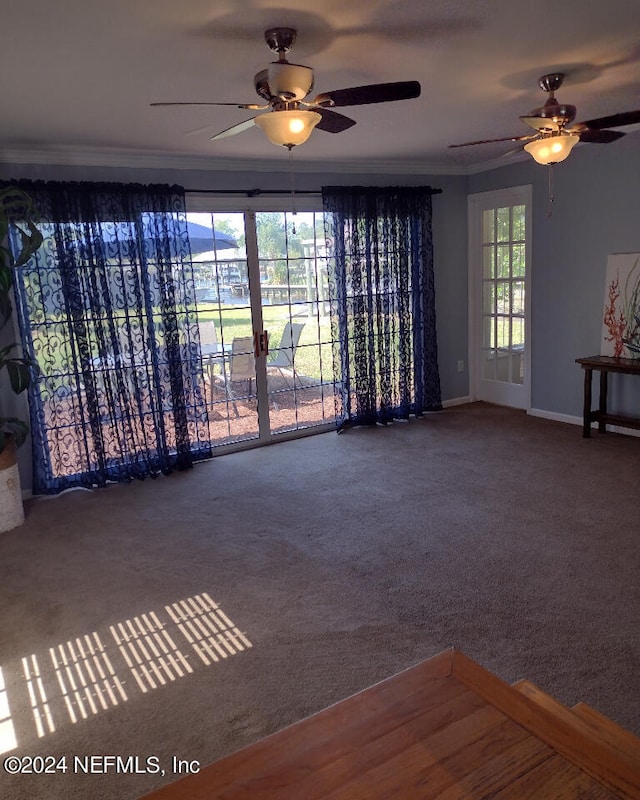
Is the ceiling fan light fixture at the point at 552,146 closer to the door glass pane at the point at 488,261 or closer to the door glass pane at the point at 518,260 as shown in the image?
the door glass pane at the point at 518,260

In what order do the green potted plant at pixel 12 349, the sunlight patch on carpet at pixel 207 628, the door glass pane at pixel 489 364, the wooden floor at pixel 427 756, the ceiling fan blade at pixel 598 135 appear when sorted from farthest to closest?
the door glass pane at pixel 489 364 < the green potted plant at pixel 12 349 < the ceiling fan blade at pixel 598 135 < the sunlight patch on carpet at pixel 207 628 < the wooden floor at pixel 427 756

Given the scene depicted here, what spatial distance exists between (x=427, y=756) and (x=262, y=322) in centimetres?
441

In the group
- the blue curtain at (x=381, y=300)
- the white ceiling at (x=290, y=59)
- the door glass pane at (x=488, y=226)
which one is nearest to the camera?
the white ceiling at (x=290, y=59)

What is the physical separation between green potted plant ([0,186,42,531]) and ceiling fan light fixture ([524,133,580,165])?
302cm

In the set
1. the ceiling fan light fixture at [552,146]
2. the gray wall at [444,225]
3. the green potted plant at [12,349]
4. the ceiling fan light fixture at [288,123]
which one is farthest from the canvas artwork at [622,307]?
the green potted plant at [12,349]

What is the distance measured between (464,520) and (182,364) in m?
2.57

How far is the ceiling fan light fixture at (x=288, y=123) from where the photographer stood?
243cm

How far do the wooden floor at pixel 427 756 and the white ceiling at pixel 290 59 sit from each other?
7.48 feet

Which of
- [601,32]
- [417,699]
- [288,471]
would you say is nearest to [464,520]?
[288,471]

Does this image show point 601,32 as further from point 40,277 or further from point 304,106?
point 40,277

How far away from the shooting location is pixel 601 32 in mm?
2561

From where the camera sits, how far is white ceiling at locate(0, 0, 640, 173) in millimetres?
2232

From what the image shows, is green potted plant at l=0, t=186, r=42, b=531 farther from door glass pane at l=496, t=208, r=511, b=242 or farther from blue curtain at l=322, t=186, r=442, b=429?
door glass pane at l=496, t=208, r=511, b=242

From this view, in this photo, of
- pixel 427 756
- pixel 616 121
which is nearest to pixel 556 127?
pixel 616 121
